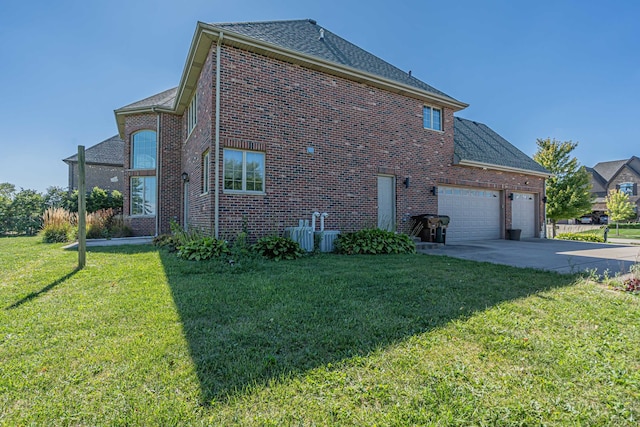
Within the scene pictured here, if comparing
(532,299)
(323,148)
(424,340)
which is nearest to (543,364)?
(424,340)

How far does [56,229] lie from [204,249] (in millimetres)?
8908

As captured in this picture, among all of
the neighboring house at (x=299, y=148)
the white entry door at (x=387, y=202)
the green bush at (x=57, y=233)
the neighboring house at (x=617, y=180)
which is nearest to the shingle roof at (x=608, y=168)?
the neighboring house at (x=617, y=180)

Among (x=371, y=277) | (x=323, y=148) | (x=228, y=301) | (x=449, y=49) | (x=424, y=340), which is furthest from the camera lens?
(x=449, y=49)

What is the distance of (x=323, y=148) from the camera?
8922 mm

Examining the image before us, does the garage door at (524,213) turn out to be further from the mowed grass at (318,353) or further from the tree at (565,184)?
the mowed grass at (318,353)

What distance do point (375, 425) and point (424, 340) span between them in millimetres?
1232

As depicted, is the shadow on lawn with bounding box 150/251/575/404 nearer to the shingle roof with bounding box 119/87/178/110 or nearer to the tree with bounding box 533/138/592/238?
the shingle roof with bounding box 119/87/178/110

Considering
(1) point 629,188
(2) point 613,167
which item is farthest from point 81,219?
(2) point 613,167

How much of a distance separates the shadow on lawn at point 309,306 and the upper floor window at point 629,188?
4253 cm

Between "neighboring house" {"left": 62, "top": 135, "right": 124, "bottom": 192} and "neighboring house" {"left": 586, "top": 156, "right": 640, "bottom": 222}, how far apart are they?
47116mm

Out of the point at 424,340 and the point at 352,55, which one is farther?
the point at 352,55

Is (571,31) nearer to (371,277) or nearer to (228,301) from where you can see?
(371,277)

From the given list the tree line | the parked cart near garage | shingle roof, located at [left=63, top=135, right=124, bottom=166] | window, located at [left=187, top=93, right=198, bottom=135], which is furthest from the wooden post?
shingle roof, located at [left=63, top=135, right=124, bottom=166]

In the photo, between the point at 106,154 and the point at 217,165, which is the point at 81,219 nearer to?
the point at 217,165
